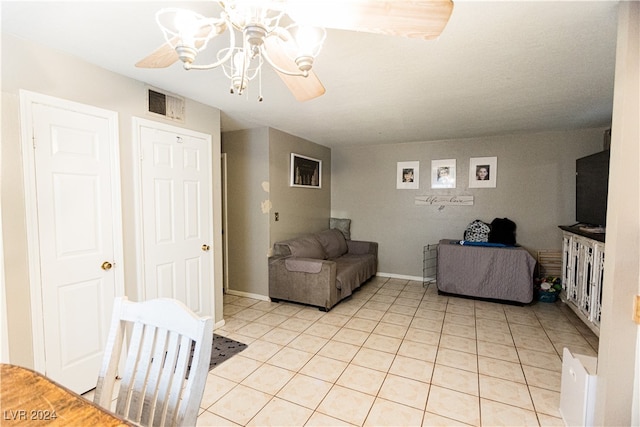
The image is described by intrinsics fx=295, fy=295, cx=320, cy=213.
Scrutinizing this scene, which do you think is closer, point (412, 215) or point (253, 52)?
point (253, 52)

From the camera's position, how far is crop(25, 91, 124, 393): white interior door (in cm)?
186

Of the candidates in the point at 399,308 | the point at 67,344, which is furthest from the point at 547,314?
the point at 67,344

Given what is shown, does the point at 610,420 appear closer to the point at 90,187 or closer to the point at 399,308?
the point at 399,308

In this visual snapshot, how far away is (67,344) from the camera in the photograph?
78.5 inches

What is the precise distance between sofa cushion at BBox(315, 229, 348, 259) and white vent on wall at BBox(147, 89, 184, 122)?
2503 mm

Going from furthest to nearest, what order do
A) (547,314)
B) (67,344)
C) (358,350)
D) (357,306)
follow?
1. (357,306)
2. (547,314)
3. (358,350)
4. (67,344)

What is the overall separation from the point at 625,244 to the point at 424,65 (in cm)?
152

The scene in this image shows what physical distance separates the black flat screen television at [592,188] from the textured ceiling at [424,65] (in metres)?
0.52

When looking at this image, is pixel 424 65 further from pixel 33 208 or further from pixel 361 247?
pixel 361 247

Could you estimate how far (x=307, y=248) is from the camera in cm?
401

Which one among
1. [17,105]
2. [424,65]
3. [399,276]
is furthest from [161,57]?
[399,276]

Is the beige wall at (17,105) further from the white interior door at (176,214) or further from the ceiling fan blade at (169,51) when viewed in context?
the ceiling fan blade at (169,51)

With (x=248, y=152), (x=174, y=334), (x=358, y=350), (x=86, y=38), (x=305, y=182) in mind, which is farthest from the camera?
(x=305, y=182)

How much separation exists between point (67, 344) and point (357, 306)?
2848 mm
